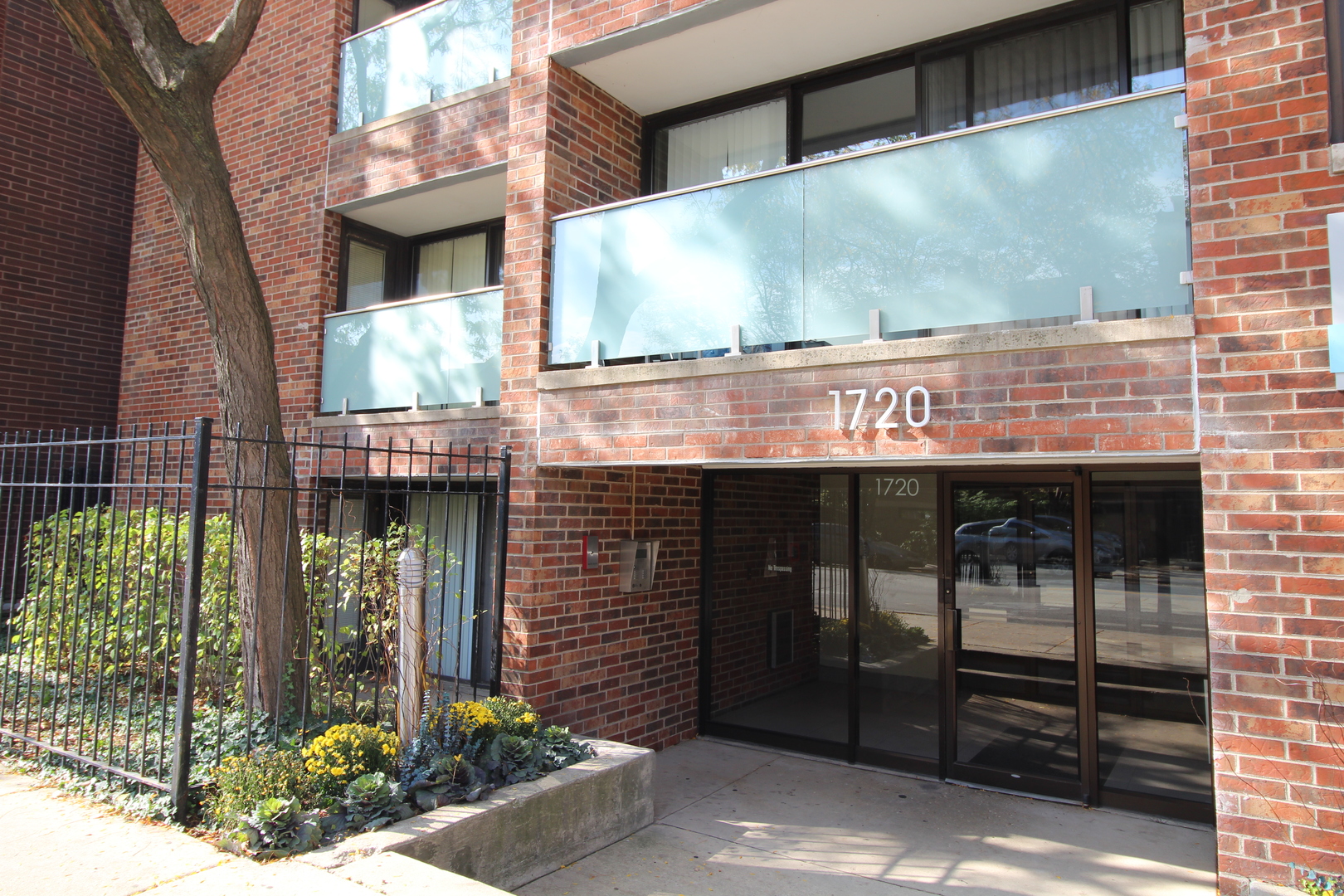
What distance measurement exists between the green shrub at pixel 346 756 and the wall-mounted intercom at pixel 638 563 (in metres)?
2.29

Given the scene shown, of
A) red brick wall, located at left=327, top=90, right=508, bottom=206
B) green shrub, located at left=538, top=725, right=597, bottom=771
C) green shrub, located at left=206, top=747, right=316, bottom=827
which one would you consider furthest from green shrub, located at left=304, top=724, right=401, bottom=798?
red brick wall, located at left=327, top=90, right=508, bottom=206

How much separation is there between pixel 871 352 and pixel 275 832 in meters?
3.86

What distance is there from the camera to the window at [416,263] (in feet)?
27.5

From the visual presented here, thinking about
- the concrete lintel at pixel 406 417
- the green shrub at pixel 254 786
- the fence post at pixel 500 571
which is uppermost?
the concrete lintel at pixel 406 417

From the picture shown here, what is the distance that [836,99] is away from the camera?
251 inches

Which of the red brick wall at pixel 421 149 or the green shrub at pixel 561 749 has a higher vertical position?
the red brick wall at pixel 421 149

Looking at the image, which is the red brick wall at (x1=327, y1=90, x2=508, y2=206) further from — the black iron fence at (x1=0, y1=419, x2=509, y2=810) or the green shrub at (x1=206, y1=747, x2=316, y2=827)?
the green shrub at (x1=206, y1=747, x2=316, y2=827)

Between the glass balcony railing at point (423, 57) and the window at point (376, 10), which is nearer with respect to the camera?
the glass balcony railing at point (423, 57)

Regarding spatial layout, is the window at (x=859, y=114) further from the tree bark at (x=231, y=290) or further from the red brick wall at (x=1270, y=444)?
the tree bark at (x=231, y=290)

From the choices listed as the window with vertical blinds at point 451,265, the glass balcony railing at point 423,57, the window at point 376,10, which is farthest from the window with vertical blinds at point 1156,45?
the window at point 376,10

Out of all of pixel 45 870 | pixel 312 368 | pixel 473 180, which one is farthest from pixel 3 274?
pixel 45 870

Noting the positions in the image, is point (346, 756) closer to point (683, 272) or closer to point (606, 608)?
point (606, 608)

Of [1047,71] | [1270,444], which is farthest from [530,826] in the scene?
[1047,71]

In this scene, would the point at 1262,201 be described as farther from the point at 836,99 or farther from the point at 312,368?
the point at 312,368
